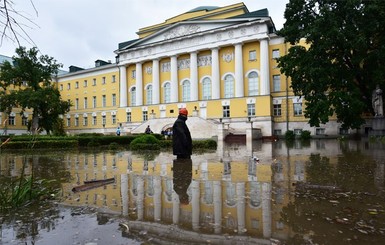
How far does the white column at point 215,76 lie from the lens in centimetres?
4366

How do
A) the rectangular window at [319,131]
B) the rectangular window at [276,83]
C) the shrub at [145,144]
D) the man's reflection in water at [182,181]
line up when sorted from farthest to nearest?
the rectangular window at [276,83] < the rectangular window at [319,131] < the shrub at [145,144] < the man's reflection in water at [182,181]

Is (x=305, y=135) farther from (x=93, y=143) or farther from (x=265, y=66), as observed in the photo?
(x=93, y=143)

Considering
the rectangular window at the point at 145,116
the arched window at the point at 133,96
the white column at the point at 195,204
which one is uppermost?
the arched window at the point at 133,96

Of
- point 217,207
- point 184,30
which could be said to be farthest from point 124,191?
point 184,30

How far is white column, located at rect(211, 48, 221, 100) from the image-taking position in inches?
1719

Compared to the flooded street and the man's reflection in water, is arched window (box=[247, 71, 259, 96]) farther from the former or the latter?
the flooded street

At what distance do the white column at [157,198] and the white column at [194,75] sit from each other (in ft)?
127

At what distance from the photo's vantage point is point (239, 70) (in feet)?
138

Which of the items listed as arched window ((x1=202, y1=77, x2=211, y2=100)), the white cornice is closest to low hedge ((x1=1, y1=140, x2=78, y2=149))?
arched window ((x1=202, y1=77, x2=211, y2=100))

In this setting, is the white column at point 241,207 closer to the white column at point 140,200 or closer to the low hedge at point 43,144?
the white column at point 140,200

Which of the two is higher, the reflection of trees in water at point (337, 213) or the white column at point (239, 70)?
the white column at point (239, 70)

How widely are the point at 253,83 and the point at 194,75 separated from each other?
30.0ft

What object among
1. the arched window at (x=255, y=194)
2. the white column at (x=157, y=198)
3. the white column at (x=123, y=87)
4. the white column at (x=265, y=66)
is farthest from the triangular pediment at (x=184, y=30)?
the arched window at (x=255, y=194)

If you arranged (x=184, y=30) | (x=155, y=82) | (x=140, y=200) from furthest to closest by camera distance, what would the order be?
(x=155, y=82), (x=184, y=30), (x=140, y=200)
